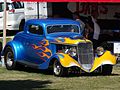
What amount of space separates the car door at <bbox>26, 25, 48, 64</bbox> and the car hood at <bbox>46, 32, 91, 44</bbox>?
223mm

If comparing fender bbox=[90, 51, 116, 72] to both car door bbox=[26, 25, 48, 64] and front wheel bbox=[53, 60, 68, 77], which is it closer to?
front wheel bbox=[53, 60, 68, 77]

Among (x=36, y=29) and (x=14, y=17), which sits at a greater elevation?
(x=36, y=29)

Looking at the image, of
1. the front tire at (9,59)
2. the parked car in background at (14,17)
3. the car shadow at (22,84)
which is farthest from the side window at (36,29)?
the parked car in background at (14,17)

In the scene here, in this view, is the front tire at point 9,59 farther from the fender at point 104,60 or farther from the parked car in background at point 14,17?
the parked car in background at point 14,17

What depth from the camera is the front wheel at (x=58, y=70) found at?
43.6 feet

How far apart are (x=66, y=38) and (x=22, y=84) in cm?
244

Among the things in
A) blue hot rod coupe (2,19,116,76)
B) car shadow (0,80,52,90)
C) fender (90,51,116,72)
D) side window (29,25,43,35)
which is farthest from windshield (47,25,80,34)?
car shadow (0,80,52,90)

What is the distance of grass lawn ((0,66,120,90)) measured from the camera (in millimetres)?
11562

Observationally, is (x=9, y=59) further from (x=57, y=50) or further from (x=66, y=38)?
(x=66, y=38)

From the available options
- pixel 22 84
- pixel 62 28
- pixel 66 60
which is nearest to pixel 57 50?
pixel 66 60

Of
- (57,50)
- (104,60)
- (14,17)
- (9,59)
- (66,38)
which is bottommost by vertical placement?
(14,17)

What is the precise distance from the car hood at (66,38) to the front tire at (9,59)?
5.57 ft

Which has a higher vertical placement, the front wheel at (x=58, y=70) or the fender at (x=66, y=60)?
the fender at (x=66, y=60)

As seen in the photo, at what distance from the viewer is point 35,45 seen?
14.4m
